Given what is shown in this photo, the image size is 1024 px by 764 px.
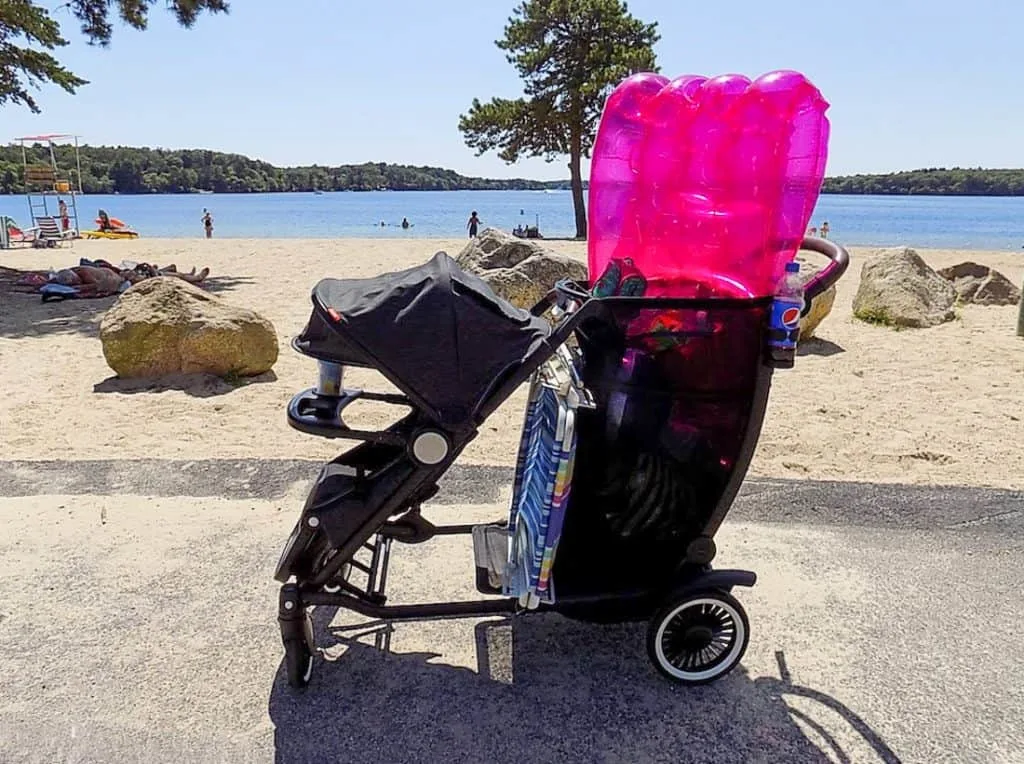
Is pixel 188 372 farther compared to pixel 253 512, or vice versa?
pixel 188 372

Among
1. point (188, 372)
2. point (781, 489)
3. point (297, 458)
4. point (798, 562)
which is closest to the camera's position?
point (798, 562)

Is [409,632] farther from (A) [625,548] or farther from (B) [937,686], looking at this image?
(B) [937,686]

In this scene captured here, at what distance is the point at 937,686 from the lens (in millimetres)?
2514

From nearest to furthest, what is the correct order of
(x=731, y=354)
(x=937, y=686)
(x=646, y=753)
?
(x=646, y=753) < (x=731, y=354) < (x=937, y=686)

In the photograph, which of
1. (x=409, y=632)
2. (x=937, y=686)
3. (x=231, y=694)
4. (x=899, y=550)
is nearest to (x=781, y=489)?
(x=899, y=550)

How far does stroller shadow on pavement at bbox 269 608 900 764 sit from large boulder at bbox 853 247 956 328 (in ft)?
25.4

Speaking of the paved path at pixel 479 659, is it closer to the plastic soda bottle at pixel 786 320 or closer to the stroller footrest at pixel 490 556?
the stroller footrest at pixel 490 556

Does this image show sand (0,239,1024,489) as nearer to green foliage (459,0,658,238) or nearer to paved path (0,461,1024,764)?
paved path (0,461,1024,764)

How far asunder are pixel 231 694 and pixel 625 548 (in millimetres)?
1347

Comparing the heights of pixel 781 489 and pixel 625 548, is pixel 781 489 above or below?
below

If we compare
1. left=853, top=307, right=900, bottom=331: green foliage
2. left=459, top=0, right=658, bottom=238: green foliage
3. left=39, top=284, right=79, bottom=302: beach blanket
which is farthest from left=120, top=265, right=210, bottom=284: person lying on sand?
left=459, top=0, right=658, bottom=238: green foliage

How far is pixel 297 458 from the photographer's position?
15.0ft

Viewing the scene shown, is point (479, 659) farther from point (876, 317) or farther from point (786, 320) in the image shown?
point (876, 317)

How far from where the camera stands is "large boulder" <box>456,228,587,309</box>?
25.5ft
